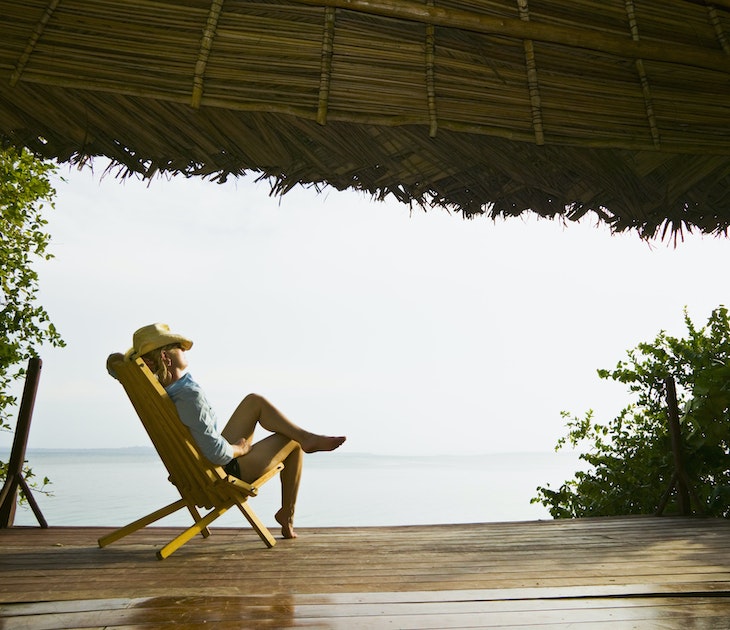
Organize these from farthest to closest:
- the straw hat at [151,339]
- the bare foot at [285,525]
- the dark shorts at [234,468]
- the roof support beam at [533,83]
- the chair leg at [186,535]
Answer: the bare foot at [285,525]
the dark shorts at [234,468]
the straw hat at [151,339]
the chair leg at [186,535]
the roof support beam at [533,83]

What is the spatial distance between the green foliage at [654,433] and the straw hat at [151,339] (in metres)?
3.82

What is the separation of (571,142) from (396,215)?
94 centimetres

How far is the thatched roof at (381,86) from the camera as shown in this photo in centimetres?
246

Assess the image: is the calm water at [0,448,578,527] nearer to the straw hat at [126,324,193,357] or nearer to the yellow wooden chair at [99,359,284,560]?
the yellow wooden chair at [99,359,284,560]

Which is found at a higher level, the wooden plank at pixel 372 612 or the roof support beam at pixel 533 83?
the roof support beam at pixel 533 83

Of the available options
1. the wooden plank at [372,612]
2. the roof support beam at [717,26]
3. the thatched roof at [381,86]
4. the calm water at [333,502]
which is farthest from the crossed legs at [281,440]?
the calm water at [333,502]

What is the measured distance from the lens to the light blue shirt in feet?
10.4

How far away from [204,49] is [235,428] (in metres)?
2.01

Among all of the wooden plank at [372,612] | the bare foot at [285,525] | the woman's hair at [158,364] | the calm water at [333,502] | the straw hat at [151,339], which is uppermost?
the straw hat at [151,339]

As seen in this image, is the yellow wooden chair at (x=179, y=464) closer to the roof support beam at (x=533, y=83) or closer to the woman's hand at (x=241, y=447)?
the woman's hand at (x=241, y=447)

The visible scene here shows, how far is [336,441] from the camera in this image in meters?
3.73

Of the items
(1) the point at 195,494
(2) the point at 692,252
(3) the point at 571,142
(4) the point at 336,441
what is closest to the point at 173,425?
(1) the point at 195,494

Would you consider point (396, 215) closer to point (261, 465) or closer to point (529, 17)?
point (529, 17)

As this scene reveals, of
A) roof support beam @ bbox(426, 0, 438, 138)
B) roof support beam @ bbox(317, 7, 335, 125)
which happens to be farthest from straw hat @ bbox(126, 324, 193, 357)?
roof support beam @ bbox(426, 0, 438, 138)
